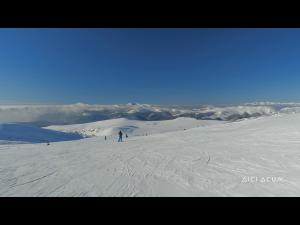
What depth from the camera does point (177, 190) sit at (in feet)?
19.3

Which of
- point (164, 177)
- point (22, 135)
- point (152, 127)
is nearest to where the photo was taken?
point (164, 177)

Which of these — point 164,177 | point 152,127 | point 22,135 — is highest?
point 152,127

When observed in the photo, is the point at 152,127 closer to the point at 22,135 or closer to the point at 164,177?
the point at 22,135

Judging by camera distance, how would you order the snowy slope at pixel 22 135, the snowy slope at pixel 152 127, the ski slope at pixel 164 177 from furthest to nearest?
the snowy slope at pixel 152 127, the snowy slope at pixel 22 135, the ski slope at pixel 164 177

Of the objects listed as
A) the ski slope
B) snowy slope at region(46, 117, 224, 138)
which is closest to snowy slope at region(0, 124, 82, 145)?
snowy slope at region(46, 117, 224, 138)

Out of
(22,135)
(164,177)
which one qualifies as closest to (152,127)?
(22,135)

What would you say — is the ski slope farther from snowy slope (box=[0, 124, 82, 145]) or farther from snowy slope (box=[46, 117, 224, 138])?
snowy slope (box=[46, 117, 224, 138])

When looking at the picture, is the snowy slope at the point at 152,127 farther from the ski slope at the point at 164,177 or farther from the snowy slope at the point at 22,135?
the ski slope at the point at 164,177

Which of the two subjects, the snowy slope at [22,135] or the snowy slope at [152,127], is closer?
the snowy slope at [22,135]

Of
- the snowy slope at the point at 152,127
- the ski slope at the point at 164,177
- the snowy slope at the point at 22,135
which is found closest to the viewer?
the ski slope at the point at 164,177

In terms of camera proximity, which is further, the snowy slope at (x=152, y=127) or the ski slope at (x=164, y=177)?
the snowy slope at (x=152, y=127)

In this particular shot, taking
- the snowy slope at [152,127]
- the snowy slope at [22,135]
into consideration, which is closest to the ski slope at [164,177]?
the snowy slope at [22,135]
